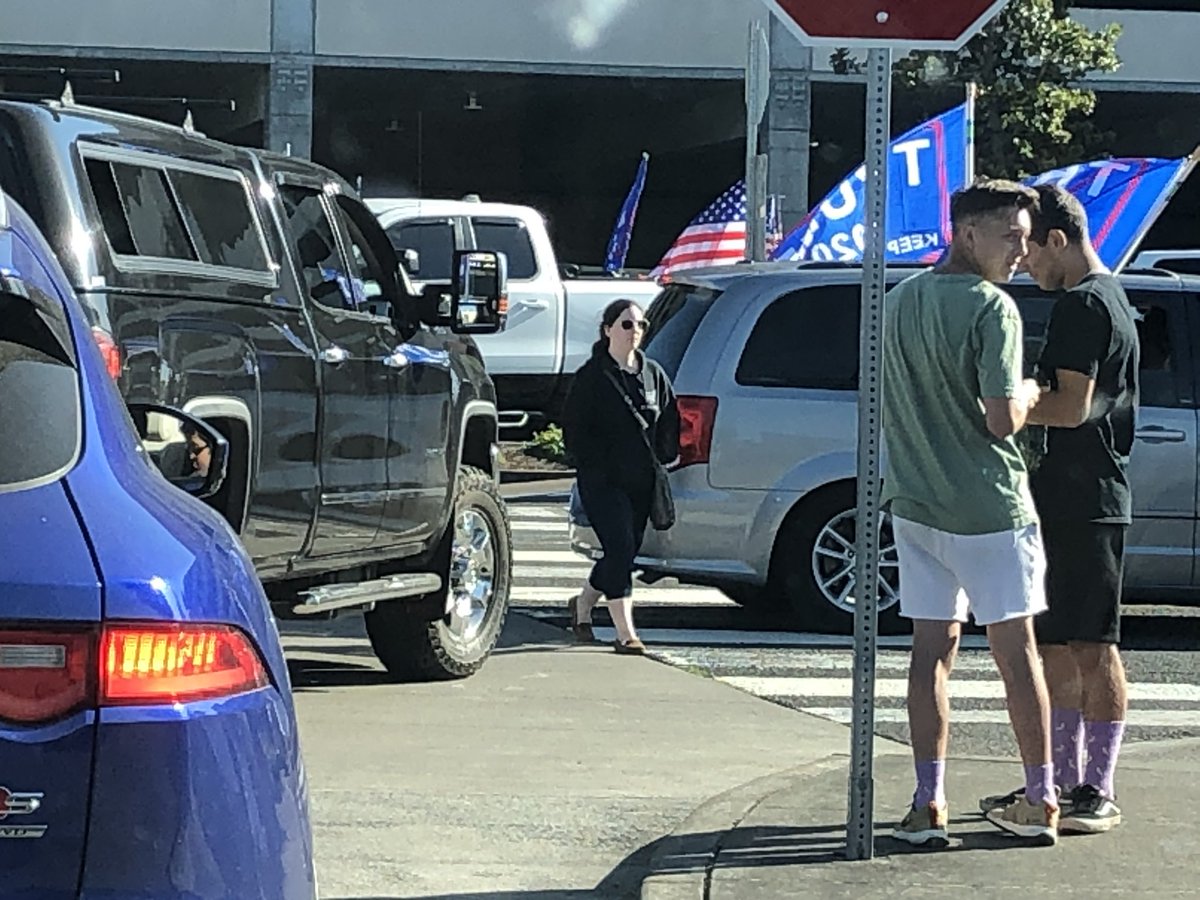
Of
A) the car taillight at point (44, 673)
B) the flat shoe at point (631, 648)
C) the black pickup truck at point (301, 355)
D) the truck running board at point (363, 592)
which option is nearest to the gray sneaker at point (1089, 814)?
the black pickup truck at point (301, 355)

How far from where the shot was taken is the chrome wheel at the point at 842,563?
33.8 ft

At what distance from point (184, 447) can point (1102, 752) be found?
3.03 m

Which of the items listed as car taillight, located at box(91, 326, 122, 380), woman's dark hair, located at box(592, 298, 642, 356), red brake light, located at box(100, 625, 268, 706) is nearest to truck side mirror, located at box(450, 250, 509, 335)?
woman's dark hair, located at box(592, 298, 642, 356)

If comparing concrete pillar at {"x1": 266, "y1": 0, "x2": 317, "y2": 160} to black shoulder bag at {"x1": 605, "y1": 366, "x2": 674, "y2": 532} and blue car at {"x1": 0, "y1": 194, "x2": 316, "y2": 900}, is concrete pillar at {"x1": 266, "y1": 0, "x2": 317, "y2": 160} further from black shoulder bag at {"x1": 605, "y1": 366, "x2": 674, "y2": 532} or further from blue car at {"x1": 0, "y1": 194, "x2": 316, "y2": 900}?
blue car at {"x1": 0, "y1": 194, "x2": 316, "y2": 900}

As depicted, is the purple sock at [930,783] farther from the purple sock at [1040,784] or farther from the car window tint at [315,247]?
the car window tint at [315,247]

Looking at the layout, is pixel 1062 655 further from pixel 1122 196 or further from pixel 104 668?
pixel 1122 196

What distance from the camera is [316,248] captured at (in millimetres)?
8125

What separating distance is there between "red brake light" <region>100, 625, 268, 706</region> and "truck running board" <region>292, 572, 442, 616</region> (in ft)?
15.2

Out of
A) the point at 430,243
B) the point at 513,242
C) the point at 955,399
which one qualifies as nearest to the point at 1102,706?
the point at 955,399

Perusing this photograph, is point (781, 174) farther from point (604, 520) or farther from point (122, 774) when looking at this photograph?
point (122, 774)

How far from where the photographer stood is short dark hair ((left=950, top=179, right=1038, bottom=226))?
5.55 metres

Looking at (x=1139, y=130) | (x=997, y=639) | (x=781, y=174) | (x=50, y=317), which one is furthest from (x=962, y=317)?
(x=1139, y=130)

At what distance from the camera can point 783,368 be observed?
410 inches

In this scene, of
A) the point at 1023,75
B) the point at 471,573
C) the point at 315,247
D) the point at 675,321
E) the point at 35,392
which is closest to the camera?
the point at 35,392
